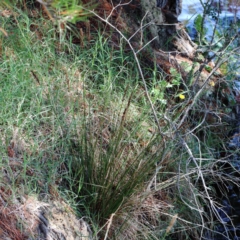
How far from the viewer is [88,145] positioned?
3.21 meters

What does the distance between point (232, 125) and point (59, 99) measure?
72.8 inches

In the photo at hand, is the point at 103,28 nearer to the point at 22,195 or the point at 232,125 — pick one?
the point at 232,125

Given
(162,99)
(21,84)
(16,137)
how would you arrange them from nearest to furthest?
(16,137)
(21,84)
(162,99)

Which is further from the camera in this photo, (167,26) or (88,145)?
(167,26)

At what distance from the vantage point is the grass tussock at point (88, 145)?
2.99 meters

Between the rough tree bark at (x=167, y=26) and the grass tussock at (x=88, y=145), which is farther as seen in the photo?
the rough tree bark at (x=167, y=26)

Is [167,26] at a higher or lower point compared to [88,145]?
higher

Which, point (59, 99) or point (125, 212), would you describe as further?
point (59, 99)

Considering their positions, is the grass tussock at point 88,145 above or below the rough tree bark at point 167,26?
below

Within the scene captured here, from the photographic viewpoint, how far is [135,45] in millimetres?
4645

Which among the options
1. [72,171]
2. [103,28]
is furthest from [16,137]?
[103,28]

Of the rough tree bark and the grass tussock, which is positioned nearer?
the grass tussock

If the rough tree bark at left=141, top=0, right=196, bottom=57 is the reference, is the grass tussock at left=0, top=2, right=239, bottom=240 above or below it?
below

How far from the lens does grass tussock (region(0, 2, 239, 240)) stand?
2990 mm
